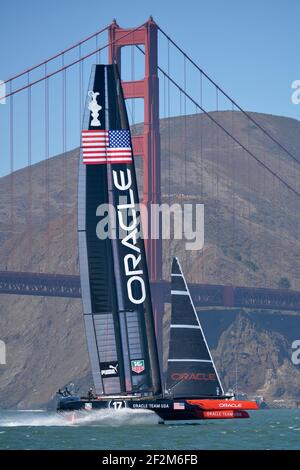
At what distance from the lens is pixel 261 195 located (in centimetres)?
16488

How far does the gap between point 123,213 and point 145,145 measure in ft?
122

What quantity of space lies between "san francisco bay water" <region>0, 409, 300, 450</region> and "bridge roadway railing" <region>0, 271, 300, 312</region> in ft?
110

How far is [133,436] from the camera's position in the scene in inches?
1334

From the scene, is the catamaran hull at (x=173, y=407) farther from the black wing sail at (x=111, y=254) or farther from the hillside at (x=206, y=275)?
the hillside at (x=206, y=275)

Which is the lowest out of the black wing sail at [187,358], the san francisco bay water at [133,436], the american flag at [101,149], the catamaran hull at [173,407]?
the san francisco bay water at [133,436]

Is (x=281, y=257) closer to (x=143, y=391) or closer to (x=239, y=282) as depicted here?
(x=239, y=282)

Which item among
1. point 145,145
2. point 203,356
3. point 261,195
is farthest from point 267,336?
point 203,356

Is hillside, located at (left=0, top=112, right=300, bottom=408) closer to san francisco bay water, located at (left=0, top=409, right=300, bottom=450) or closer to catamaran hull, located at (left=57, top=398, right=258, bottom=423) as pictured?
san francisco bay water, located at (left=0, top=409, right=300, bottom=450)

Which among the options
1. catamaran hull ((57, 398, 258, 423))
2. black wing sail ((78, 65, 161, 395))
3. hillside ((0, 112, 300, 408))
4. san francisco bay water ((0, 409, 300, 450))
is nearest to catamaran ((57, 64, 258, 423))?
black wing sail ((78, 65, 161, 395))

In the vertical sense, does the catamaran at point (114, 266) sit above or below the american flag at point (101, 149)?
below

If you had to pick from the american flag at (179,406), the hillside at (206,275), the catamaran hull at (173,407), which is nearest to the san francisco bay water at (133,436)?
the catamaran hull at (173,407)

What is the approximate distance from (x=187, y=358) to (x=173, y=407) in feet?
7.42

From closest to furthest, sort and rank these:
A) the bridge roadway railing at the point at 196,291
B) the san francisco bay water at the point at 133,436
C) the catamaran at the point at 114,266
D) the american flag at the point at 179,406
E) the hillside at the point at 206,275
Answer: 1. the san francisco bay water at the point at 133,436
2. the american flag at the point at 179,406
3. the catamaran at the point at 114,266
4. the bridge roadway railing at the point at 196,291
5. the hillside at the point at 206,275

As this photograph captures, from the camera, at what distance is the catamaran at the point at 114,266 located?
35.7m
